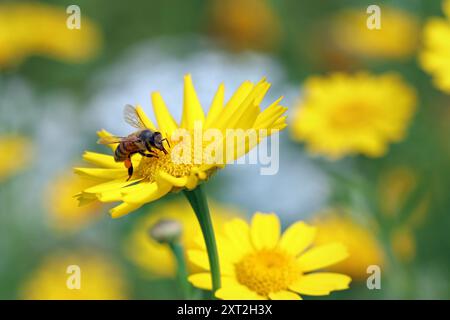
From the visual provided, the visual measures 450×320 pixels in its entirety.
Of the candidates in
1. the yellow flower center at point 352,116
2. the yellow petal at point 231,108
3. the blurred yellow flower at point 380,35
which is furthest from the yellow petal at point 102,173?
the blurred yellow flower at point 380,35

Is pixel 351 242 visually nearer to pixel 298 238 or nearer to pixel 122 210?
pixel 298 238

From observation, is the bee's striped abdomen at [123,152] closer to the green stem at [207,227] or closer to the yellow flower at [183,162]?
the yellow flower at [183,162]

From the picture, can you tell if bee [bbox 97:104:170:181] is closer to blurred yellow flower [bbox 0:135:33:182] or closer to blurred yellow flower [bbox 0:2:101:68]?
blurred yellow flower [bbox 0:135:33:182]

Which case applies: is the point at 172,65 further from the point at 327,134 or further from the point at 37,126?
the point at 327,134

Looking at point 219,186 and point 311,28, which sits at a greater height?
point 311,28

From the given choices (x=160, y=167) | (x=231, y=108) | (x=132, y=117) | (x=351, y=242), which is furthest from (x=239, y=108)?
(x=351, y=242)

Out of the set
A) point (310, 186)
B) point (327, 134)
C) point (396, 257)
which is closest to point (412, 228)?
point (396, 257)
